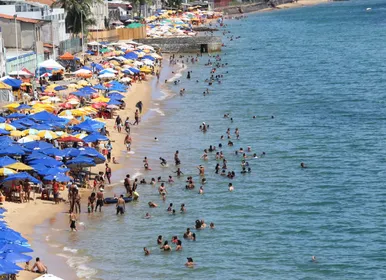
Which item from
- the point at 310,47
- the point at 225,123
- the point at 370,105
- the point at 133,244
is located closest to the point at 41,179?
the point at 133,244

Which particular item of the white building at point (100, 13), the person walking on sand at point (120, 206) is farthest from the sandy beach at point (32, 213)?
the white building at point (100, 13)

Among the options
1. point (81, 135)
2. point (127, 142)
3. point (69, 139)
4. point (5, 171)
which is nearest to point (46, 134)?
point (69, 139)

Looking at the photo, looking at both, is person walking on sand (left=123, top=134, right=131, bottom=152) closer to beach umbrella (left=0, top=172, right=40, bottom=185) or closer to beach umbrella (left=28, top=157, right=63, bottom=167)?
beach umbrella (left=28, top=157, right=63, bottom=167)

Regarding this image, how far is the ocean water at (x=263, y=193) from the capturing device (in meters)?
34.0

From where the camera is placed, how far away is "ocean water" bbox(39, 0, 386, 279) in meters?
34.0

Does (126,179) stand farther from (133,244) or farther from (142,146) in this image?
(142,146)

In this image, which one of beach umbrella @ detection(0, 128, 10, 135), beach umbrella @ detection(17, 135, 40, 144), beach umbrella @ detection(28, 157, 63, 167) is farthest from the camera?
beach umbrella @ detection(0, 128, 10, 135)

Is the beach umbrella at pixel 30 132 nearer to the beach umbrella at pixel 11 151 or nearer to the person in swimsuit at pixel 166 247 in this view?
the beach umbrella at pixel 11 151

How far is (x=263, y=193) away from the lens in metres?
44.4

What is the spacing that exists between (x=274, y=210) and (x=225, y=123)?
23.7 meters

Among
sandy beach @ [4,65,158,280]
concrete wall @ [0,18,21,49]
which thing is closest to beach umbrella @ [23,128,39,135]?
sandy beach @ [4,65,158,280]

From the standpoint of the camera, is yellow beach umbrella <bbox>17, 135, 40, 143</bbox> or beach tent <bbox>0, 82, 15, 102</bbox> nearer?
yellow beach umbrella <bbox>17, 135, 40, 143</bbox>

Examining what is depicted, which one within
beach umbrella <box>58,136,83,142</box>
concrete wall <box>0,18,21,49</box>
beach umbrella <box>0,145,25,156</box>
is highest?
concrete wall <box>0,18,21,49</box>

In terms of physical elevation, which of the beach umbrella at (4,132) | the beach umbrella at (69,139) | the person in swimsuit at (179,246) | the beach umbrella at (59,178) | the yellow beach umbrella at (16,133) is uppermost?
the beach umbrella at (4,132)
